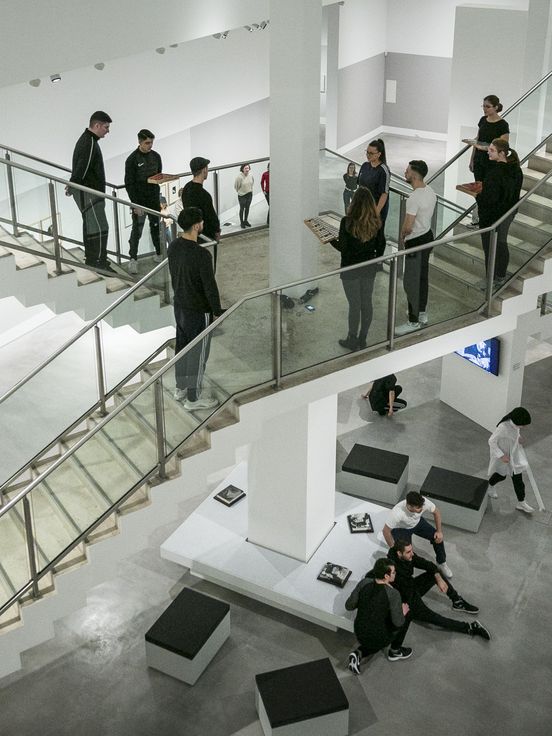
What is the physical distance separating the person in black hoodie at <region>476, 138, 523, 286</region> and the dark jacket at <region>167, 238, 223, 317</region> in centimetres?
322

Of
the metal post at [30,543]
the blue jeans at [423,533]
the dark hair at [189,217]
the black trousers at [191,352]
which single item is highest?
the dark hair at [189,217]

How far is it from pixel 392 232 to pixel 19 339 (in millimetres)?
9500

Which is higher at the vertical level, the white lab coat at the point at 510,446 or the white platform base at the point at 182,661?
the white lab coat at the point at 510,446

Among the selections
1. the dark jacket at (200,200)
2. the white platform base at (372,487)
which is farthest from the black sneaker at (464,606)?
the dark jacket at (200,200)

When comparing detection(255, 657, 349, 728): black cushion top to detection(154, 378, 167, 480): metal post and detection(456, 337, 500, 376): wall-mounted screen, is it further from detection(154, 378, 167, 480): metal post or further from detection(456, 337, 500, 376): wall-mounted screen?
detection(456, 337, 500, 376): wall-mounted screen

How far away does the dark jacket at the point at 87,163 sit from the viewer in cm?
1105

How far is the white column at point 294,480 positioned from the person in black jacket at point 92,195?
281 centimetres

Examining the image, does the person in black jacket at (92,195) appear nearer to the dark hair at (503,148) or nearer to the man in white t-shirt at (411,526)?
the dark hair at (503,148)

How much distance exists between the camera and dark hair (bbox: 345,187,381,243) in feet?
30.0

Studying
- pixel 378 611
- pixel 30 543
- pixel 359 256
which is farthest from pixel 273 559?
pixel 359 256

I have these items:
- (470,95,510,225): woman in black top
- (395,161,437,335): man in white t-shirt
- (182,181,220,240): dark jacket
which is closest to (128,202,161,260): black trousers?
(182,181,220,240): dark jacket

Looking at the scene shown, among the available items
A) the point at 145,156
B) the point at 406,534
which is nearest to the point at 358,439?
the point at 406,534

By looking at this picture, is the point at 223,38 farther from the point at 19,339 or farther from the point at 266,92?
the point at 19,339

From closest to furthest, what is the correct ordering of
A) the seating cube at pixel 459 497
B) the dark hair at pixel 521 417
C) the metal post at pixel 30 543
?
the metal post at pixel 30 543, the dark hair at pixel 521 417, the seating cube at pixel 459 497
